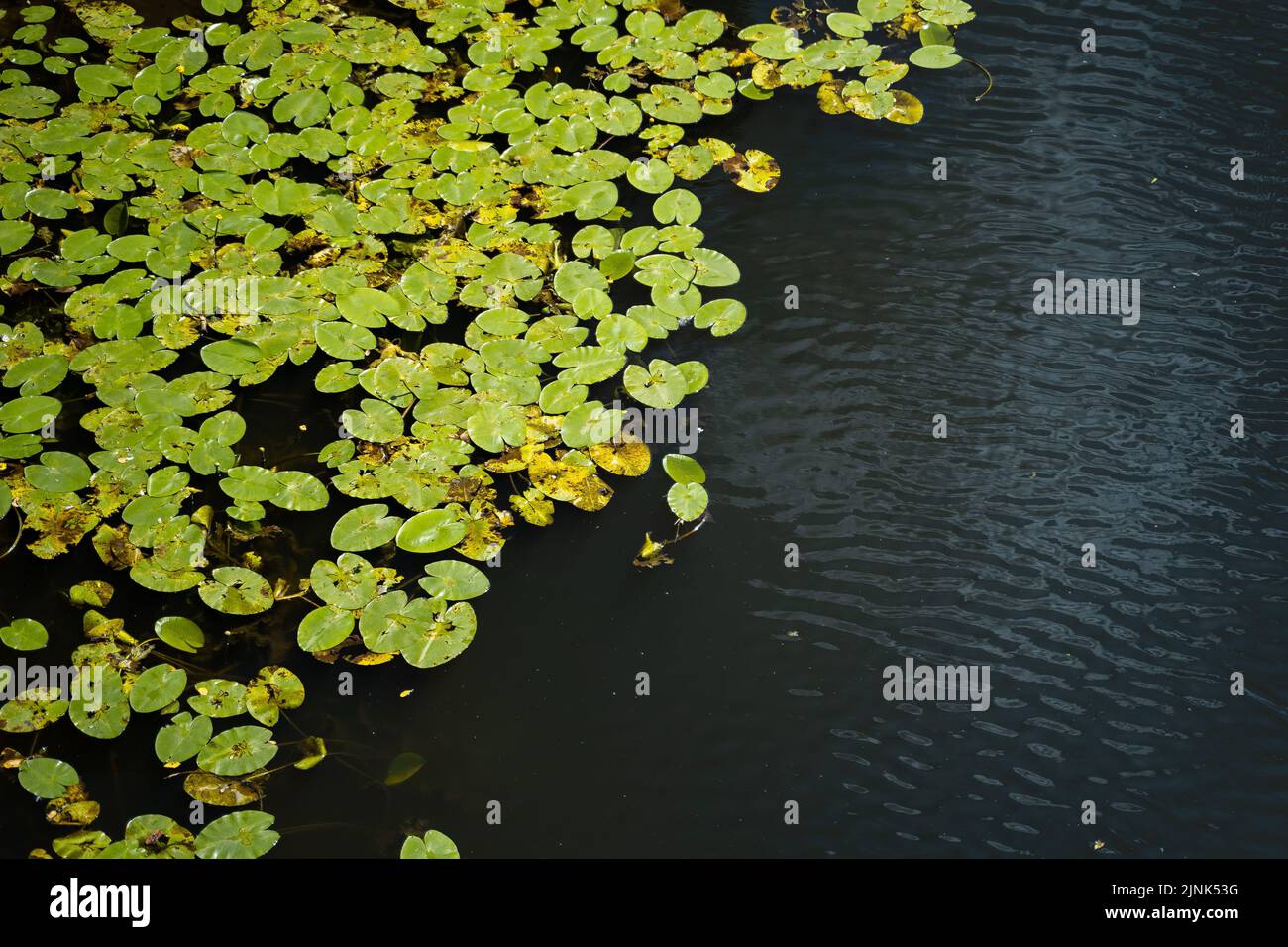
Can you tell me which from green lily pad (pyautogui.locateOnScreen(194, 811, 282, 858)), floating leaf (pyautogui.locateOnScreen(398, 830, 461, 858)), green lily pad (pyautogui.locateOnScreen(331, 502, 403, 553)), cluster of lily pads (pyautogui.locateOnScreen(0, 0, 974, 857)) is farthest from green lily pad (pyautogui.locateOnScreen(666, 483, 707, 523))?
green lily pad (pyautogui.locateOnScreen(194, 811, 282, 858))

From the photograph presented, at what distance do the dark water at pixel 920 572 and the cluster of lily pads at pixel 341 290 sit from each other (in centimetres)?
8

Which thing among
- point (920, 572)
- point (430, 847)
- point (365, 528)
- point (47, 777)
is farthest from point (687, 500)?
point (47, 777)

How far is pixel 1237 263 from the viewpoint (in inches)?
87.2

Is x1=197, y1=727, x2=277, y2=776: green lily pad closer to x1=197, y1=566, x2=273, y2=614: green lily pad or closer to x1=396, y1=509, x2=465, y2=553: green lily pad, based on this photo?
x1=197, y1=566, x2=273, y2=614: green lily pad

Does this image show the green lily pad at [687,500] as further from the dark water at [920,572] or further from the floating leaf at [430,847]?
the floating leaf at [430,847]

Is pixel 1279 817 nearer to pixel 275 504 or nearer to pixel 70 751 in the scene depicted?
pixel 275 504

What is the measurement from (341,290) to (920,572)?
4.07 ft

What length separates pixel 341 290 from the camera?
2098mm

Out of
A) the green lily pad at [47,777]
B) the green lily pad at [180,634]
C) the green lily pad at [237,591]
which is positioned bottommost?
the green lily pad at [47,777]

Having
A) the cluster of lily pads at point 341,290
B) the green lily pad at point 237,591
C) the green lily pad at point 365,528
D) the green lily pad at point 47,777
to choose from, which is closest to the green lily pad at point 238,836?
the cluster of lily pads at point 341,290

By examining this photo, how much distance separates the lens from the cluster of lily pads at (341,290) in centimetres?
169

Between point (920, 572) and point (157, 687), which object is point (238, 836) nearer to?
point (157, 687)
